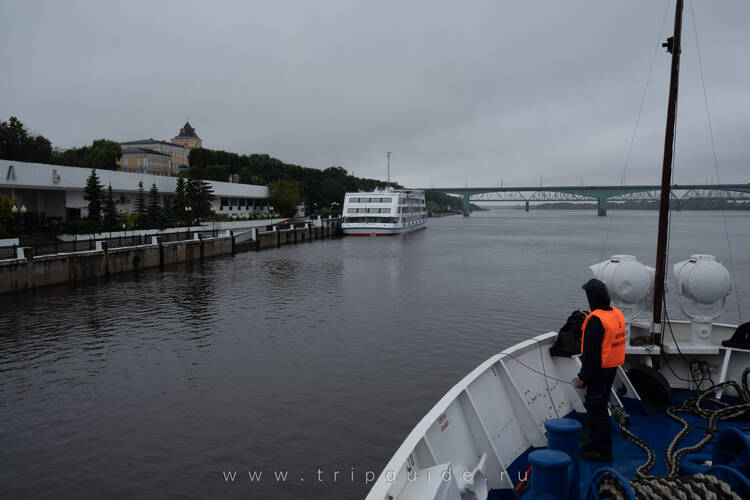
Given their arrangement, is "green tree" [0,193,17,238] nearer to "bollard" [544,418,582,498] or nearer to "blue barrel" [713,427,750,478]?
"bollard" [544,418,582,498]

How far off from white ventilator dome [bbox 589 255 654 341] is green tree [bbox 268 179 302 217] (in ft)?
243

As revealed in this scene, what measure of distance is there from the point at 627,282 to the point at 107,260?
29192 mm

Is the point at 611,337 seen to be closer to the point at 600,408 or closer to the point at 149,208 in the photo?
the point at 600,408

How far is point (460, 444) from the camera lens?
533 cm

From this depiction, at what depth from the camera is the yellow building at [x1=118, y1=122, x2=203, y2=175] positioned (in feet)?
346

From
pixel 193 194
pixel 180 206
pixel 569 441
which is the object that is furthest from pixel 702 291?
pixel 193 194

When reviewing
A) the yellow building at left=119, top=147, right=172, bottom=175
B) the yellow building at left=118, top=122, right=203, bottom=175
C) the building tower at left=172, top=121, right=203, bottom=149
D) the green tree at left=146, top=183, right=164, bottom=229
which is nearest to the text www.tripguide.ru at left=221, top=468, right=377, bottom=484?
the green tree at left=146, top=183, right=164, bottom=229

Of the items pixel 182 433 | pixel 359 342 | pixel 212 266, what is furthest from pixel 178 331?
pixel 212 266

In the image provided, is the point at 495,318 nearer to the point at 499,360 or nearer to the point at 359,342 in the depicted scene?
the point at 359,342

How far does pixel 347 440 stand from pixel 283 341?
25.0 feet

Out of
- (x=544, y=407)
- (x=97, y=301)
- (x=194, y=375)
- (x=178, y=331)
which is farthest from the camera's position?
(x=97, y=301)

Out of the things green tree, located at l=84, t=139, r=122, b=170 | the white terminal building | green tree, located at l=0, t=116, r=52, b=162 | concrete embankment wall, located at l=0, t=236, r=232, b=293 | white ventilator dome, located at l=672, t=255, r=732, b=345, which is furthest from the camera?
green tree, located at l=84, t=139, r=122, b=170

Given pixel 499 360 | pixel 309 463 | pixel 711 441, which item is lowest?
pixel 309 463

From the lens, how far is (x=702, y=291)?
788cm
